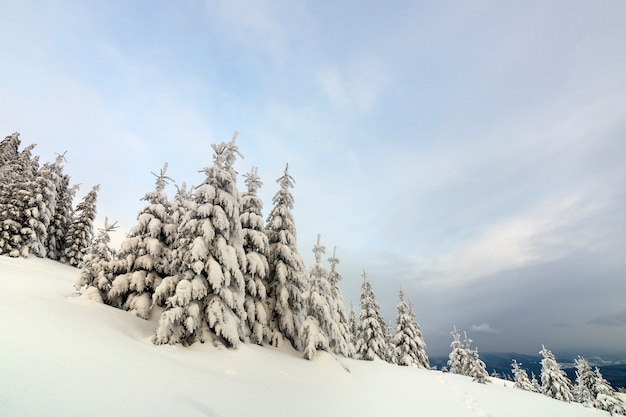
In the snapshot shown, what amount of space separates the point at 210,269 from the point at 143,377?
682 cm

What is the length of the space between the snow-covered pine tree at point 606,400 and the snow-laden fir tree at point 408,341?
20.9 m

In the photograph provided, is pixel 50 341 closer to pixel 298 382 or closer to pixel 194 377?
pixel 194 377

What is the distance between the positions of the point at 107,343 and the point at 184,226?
683 cm

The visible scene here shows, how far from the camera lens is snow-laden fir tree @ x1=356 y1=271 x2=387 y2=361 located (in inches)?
1478

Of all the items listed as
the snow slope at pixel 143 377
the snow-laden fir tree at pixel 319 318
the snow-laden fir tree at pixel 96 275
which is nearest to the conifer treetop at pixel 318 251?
the snow-laden fir tree at pixel 319 318

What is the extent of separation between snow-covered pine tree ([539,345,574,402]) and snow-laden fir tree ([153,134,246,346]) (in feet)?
165

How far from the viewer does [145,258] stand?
17.8 meters

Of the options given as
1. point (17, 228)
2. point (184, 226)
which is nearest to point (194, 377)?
point (184, 226)

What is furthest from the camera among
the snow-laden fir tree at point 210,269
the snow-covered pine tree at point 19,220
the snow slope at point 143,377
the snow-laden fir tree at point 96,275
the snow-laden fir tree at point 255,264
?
the snow-covered pine tree at point 19,220

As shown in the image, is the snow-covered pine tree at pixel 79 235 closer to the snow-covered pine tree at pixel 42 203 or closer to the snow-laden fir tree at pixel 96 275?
the snow-covered pine tree at pixel 42 203

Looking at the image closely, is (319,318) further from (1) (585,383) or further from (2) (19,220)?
(1) (585,383)

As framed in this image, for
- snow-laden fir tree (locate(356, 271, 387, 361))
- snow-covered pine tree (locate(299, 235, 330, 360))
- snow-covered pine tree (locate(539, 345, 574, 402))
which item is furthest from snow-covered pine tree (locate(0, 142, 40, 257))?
snow-covered pine tree (locate(539, 345, 574, 402))

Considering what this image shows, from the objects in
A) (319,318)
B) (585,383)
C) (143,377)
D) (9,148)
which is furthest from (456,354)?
(9,148)

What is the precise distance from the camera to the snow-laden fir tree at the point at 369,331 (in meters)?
37.5
